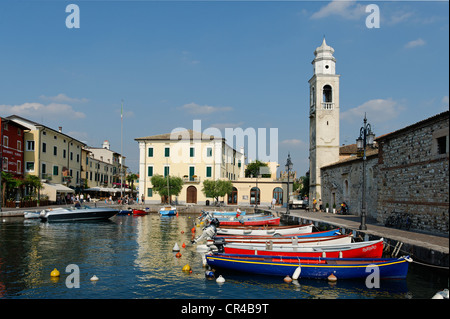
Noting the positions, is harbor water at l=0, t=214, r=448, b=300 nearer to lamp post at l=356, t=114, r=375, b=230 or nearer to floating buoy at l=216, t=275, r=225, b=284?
floating buoy at l=216, t=275, r=225, b=284

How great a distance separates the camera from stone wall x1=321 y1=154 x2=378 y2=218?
28594mm

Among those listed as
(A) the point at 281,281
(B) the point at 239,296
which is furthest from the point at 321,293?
(B) the point at 239,296

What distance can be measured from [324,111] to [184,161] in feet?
80.0

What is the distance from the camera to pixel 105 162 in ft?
250

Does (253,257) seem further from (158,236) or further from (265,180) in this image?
(265,180)

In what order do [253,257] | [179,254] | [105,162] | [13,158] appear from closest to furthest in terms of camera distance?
[253,257]
[179,254]
[13,158]
[105,162]

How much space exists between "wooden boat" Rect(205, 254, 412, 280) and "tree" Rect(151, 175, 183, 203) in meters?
40.3

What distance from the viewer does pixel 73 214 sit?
3369 centimetres

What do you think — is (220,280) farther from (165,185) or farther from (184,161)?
(184,161)

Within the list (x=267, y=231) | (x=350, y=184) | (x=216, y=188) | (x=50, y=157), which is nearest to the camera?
(x=267, y=231)

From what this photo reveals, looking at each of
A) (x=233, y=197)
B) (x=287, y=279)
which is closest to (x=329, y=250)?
(x=287, y=279)

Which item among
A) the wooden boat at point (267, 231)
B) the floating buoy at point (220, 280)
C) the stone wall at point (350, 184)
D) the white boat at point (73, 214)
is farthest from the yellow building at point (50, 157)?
the floating buoy at point (220, 280)

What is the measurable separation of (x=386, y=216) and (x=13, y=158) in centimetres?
4075

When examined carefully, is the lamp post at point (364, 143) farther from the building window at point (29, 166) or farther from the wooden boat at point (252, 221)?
the building window at point (29, 166)
